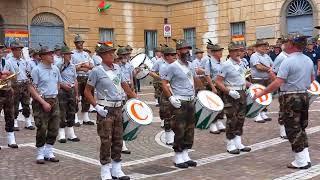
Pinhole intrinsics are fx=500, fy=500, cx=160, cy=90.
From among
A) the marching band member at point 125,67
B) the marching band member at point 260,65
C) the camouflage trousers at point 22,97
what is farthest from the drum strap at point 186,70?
the camouflage trousers at point 22,97

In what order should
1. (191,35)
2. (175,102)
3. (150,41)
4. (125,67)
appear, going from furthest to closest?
(150,41)
(191,35)
(125,67)
(175,102)

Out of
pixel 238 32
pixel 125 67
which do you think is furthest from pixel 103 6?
pixel 125 67

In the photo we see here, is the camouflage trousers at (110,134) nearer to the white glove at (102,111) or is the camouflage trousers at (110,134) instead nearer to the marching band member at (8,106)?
the white glove at (102,111)

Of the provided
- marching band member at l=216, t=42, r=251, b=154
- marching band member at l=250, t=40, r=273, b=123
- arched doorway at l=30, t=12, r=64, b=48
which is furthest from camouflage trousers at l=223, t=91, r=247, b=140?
arched doorway at l=30, t=12, r=64, b=48

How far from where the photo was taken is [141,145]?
417 inches

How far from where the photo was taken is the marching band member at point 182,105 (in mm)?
8594

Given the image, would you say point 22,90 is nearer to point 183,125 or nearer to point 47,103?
point 47,103

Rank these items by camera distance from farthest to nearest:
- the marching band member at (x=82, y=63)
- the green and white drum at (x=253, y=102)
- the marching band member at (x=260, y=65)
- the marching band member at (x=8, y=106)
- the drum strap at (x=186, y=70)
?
the marching band member at (x=260, y=65), the marching band member at (x=82, y=63), the marching band member at (x=8, y=106), the green and white drum at (x=253, y=102), the drum strap at (x=186, y=70)

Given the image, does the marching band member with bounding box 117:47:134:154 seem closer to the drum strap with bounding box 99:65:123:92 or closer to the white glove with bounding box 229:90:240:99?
the drum strap with bounding box 99:65:123:92

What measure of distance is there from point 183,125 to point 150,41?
2385cm

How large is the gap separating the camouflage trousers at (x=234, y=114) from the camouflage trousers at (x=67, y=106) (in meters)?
3.52

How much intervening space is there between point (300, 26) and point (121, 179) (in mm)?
20079

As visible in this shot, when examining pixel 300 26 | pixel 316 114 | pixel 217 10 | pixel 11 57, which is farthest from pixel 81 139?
pixel 217 10

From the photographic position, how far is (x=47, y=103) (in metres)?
8.84
